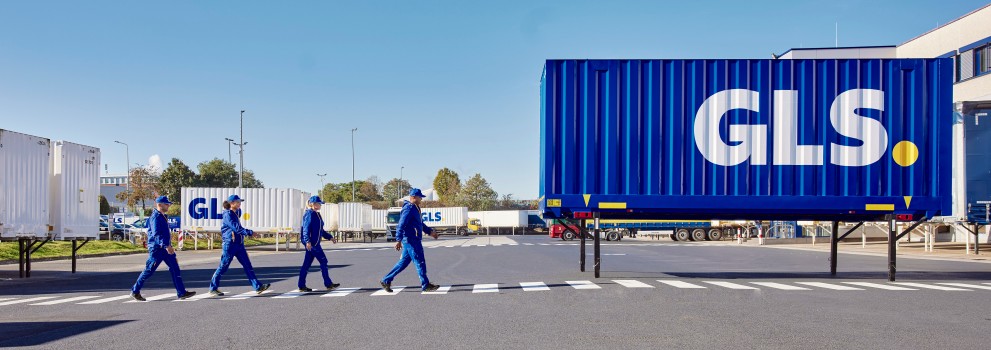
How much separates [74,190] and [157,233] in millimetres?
9168

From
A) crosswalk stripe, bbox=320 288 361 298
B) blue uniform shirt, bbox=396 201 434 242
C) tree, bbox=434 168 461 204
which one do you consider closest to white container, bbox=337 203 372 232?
crosswalk stripe, bbox=320 288 361 298

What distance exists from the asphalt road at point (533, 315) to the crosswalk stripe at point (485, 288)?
3cm

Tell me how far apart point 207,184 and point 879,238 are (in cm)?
6133

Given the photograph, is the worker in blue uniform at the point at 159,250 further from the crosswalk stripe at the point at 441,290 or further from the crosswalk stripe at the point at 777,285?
the crosswalk stripe at the point at 777,285

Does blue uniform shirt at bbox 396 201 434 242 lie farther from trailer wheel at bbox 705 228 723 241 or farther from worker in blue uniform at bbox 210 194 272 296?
trailer wheel at bbox 705 228 723 241

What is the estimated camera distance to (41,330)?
9062 millimetres

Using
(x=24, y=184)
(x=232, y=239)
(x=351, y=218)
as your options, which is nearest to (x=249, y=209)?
(x=351, y=218)

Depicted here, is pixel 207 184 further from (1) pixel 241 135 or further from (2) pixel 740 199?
(2) pixel 740 199

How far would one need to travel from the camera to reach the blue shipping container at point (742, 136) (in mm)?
15477

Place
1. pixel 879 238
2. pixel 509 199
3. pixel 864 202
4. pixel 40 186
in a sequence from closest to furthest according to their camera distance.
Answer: pixel 864 202 → pixel 40 186 → pixel 879 238 → pixel 509 199

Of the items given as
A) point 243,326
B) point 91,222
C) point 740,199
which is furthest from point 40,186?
point 740,199

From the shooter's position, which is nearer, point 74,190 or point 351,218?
point 74,190

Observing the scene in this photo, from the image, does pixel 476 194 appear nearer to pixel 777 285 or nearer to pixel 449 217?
pixel 449 217

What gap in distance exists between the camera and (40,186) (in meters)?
18.8
